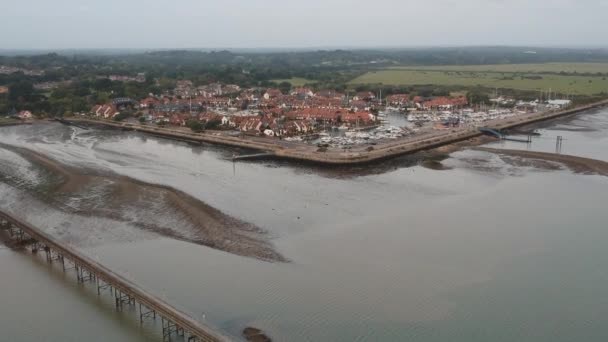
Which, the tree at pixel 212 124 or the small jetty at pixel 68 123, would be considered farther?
the small jetty at pixel 68 123

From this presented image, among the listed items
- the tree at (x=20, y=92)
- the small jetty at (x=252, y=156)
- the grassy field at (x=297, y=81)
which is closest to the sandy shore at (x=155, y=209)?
the small jetty at (x=252, y=156)

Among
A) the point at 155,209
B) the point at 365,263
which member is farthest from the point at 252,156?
the point at 365,263

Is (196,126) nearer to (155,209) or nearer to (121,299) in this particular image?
(155,209)

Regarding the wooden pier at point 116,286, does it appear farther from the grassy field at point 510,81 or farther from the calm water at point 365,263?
the grassy field at point 510,81

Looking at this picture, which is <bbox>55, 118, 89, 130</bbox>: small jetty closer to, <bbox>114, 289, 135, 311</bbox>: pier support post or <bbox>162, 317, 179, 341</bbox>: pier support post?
<bbox>114, 289, 135, 311</bbox>: pier support post

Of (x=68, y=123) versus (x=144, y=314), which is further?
(x=68, y=123)

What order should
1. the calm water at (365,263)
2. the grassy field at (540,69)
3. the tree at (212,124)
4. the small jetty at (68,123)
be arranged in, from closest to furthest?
1. the calm water at (365,263)
2. the tree at (212,124)
3. the small jetty at (68,123)
4. the grassy field at (540,69)

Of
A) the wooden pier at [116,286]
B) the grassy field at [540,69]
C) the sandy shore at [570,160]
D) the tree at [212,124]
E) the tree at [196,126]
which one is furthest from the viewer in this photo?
the grassy field at [540,69]

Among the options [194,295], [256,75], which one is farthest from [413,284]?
[256,75]
